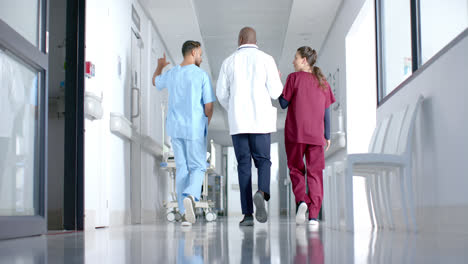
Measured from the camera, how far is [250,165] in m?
3.80

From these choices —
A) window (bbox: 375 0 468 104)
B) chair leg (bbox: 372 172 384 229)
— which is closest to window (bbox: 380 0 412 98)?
window (bbox: 375 0 468 104)

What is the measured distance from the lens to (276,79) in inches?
154

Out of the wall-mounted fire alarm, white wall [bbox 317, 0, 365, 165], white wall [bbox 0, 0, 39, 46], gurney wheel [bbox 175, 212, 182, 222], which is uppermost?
white wall [bbox 317, 0, 365, 165]

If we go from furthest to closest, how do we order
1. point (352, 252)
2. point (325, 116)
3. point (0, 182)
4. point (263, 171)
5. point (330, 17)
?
point (330, 17) < point (325, 116) < point (263, 171) < point (0, 182) < point (352, 252)

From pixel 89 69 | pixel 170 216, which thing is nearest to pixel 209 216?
pixel 170 216

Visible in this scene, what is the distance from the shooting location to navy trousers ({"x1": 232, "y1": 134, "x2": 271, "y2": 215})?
377 centimetres

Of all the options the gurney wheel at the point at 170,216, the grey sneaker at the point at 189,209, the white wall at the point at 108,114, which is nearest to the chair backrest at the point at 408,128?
the grey sneaker at the point at 189,209

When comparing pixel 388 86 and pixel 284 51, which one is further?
pixel 284 51

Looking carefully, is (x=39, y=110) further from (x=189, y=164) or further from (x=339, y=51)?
(x=339, y=51)

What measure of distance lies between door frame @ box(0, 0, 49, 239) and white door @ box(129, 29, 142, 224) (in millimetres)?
2272

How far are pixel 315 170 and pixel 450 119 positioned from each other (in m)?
1.41

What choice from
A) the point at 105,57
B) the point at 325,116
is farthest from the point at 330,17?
the point at 105,57

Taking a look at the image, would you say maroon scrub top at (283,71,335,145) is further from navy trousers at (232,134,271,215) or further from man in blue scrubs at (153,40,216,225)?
man in blue scrubs at (153,40,216,225)

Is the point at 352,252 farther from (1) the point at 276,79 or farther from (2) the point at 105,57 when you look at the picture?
(2) the point at 105,57
